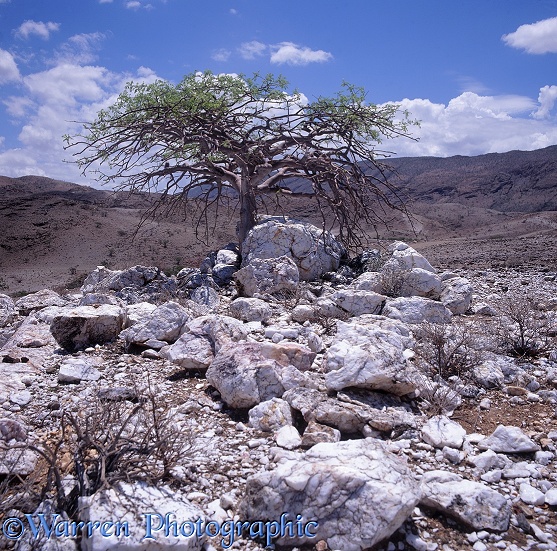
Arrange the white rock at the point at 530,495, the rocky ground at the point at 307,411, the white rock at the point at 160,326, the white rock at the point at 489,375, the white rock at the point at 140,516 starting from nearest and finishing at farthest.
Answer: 1. the white rock at the point at 140,516
2. the rocky ground at the point at 307,411
3. the white rock at the point at 530,495
4. the white rock at the point at 489,375
5. the white rock at the point at 160,326

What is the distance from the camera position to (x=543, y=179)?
187 feet

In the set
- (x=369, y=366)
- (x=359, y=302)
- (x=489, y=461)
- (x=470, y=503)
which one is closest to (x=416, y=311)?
(x=359, y=302)

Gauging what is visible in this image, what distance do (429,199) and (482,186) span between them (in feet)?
21.7

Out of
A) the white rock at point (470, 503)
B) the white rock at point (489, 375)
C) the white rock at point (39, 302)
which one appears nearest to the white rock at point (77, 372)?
the white rock at point (470, 503)

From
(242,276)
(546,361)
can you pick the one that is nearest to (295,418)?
(546,361)

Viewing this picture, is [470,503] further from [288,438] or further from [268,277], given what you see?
[268,277]

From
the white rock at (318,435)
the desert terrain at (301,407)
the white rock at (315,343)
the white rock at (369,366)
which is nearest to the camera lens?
the desert terrain at (301,407)

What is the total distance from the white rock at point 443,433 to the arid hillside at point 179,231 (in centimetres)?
794

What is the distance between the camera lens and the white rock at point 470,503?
250cm

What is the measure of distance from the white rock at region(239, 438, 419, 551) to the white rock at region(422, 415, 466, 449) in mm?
679

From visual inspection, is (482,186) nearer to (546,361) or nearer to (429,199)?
(429,199)

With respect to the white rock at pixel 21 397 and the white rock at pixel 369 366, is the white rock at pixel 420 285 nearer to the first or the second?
the white rock at pixel 369 366

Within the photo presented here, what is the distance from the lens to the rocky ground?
8.09ft

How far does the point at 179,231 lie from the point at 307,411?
102ft
